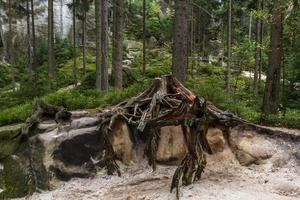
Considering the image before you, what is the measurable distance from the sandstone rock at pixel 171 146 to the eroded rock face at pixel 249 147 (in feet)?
3.24

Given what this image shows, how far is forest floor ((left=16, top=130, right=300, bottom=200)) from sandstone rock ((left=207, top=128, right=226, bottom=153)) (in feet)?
0.34

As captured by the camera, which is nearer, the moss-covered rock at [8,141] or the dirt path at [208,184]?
the dirt path at [208,184]

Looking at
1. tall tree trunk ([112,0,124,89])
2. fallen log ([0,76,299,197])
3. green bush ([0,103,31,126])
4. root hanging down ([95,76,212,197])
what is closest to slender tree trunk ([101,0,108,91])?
tall tree trunk ([112,0,124,89])

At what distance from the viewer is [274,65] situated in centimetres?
1209

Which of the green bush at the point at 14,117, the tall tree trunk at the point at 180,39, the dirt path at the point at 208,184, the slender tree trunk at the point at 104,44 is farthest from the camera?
the slender tree trunk at the point at 104,44

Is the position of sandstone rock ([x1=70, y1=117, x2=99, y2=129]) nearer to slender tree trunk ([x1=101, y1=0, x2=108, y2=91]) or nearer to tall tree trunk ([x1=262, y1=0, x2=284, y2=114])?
tall tree trunk ([x1=262, y1=0, x2=284, y2=114])

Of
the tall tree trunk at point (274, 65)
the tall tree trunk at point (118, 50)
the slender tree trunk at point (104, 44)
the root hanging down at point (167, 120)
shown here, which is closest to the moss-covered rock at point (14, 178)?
the root hanging down at point (167, 120)

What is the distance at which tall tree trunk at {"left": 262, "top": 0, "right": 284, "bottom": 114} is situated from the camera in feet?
39.3

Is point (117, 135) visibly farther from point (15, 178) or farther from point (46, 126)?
point (15, 178)

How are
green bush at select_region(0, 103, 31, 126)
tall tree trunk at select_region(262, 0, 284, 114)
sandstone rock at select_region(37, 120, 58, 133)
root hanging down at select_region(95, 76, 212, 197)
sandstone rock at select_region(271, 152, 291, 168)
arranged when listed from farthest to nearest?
tall tree trunk at select_region(262, 0, 284, 114)
green bush at select_region(0, 103, 31, 126)
sandstone rock at select_region(37, 120, 58, 133)
sandstone rock at select_region(271, 152, 291, 168)
root hanging down at select_region(95, 76, 212, 197)

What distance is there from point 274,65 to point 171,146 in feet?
17.7

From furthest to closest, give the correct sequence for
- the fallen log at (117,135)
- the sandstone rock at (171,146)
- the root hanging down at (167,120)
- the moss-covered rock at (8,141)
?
the moss-covered rock at (8,141)
the sandstone rock at (171,146)
the fallen log at (117,135)
the root hanging down at (167,120)

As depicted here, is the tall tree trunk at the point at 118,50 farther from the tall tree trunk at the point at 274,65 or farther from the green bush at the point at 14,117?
the green bush at the point at 14,117

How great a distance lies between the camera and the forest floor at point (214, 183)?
6511 mm
